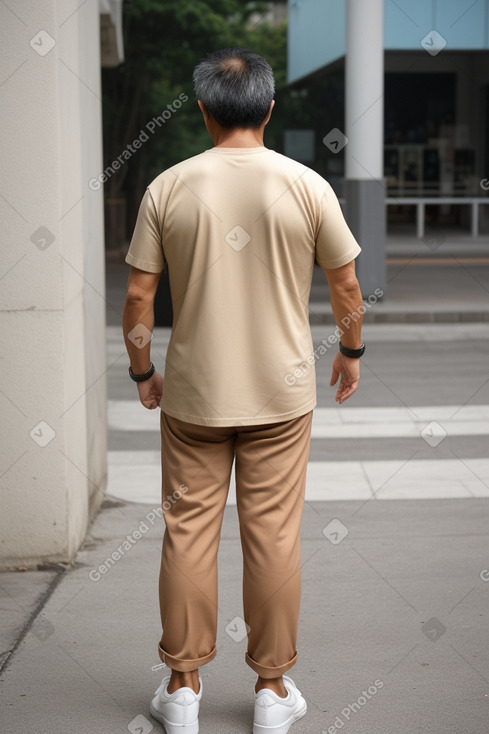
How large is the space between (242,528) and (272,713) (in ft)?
1.78

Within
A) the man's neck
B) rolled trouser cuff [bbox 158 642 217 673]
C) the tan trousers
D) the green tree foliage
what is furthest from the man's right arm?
the green tree foliage

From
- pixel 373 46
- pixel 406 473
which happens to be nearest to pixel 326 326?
pixel 373 46

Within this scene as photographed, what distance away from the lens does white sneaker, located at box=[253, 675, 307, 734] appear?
3.15 metres

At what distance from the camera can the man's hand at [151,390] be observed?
10.9 feet

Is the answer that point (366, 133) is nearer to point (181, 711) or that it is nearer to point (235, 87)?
point (235, 87)

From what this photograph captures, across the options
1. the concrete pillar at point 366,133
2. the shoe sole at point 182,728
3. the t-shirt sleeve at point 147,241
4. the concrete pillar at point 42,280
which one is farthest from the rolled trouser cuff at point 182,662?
the concrete pillar at point 366,133

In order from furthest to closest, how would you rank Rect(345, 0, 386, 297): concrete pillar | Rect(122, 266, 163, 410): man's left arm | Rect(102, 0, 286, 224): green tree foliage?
Rect(102, 0, 286, 224): green tree foliage < Rect(345, 0, 386, 297): concrete pillar < Rect(122, 266, 163, 410): man's left arm

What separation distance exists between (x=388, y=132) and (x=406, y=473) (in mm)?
26942

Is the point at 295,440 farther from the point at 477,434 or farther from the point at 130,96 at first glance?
the point at 130,96

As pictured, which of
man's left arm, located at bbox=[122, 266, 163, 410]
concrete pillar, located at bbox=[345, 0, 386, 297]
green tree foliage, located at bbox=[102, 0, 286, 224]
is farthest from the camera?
green tree foliage, located at bbox=[102, 0, 286, 224]

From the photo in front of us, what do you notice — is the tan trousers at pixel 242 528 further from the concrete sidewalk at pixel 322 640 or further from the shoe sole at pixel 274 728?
the concrete sidewalk at pixel 322 640

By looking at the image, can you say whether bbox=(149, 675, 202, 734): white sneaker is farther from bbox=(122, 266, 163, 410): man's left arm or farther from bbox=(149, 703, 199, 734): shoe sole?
bbox=(122, 266, 163, 410): man's left arm

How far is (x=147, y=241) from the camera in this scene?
304cm

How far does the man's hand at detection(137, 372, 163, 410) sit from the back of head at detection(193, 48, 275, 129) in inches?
31.7
